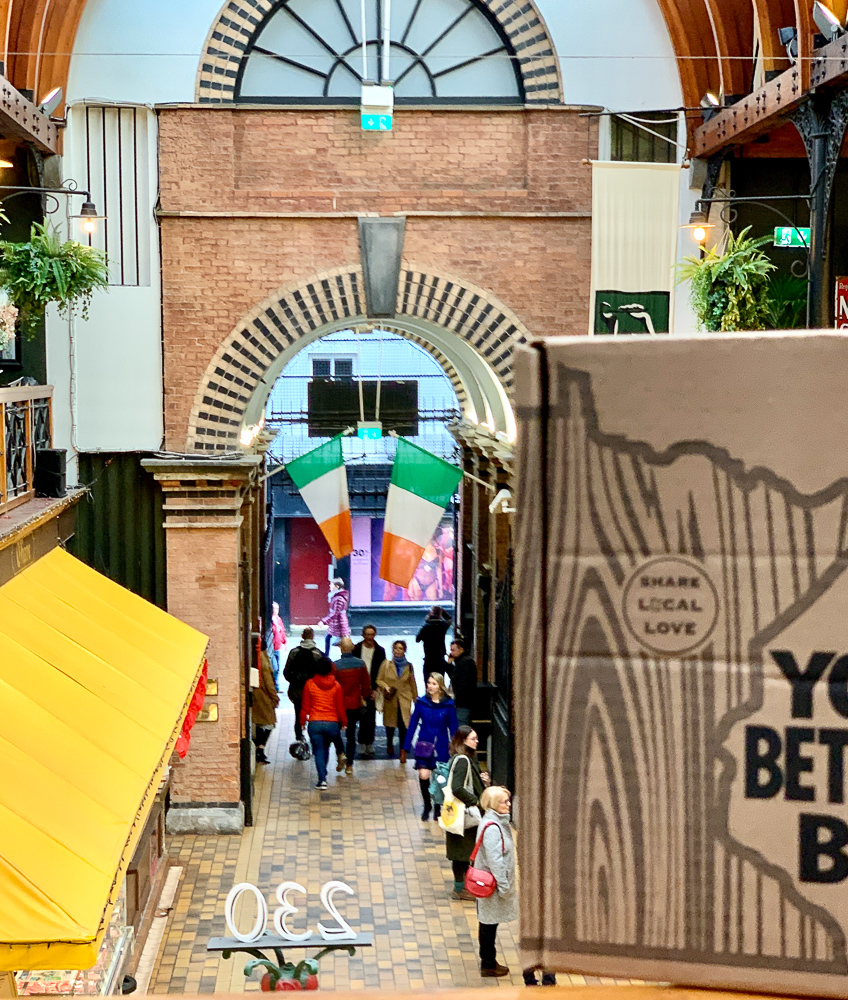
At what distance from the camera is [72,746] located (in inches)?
273

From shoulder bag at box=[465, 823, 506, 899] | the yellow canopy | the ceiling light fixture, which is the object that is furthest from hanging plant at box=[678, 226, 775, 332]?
the ceiling light fixture

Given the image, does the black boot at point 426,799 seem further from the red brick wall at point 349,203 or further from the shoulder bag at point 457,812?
the red brick wall at point 349,203

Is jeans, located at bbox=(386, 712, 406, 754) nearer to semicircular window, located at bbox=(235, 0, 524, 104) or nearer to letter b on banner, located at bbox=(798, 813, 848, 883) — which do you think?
semicircular window, located at bbox=(235, 0, 524, 104)

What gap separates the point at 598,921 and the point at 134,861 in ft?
28.0

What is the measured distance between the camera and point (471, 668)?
47.5ft

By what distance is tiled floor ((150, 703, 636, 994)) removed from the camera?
30.6 feet

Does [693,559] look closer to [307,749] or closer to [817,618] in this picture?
[817,618]

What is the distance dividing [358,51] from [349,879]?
8276mm

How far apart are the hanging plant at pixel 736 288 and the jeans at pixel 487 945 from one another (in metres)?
4.81

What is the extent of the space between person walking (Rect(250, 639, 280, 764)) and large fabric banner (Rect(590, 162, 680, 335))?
6.17 meters

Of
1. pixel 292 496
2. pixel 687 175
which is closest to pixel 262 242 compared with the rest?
pixel 687 175

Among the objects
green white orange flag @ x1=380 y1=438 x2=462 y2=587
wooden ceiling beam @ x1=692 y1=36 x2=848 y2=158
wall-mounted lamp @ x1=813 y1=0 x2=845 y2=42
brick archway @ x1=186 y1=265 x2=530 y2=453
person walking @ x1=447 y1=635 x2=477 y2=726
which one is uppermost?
wall-mounted lamp @ x1=813 y1=0 x2=845 y2=42

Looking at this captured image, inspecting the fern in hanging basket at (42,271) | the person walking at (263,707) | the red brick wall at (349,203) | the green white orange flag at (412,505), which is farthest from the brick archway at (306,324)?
the person walking at (263,707)

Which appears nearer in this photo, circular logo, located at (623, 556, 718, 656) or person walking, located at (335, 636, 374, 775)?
circular logo, located at (623, 556, 718, 656)
